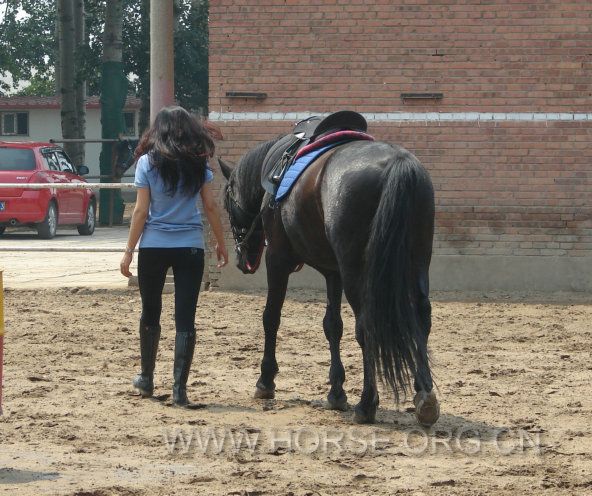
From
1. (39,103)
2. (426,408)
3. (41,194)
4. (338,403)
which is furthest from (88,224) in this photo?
(39,103)

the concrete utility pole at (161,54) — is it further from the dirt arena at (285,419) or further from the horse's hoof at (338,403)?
Answer: the horse's hoof at (338,403)

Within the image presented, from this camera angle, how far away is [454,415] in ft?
22.5

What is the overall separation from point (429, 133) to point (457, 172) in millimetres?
534

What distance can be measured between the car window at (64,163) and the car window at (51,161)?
228 millimetres

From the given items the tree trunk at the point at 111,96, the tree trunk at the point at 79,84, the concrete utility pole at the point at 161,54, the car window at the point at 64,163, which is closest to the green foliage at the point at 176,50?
the tree trunk at the point at 79,84

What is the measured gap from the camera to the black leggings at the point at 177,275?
7.23 m

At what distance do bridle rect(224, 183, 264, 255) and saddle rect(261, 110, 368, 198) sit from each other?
21.2 inches

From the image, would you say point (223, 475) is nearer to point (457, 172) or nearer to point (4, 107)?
point (457, 172)

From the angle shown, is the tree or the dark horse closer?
the dark horse

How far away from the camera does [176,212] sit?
23.7ft

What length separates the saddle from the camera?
7.35m

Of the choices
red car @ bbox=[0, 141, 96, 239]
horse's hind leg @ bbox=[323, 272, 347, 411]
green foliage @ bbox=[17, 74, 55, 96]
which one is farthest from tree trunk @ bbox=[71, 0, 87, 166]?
green foliage @ bbox=[17, 74, 55, 96]

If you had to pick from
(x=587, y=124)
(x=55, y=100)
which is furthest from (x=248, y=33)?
(x=55, y=100)

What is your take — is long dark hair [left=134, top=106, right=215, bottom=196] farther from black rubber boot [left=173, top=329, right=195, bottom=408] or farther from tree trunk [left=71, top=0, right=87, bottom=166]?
tree trunk [left=71, top=0, right=87, bottom=166]
